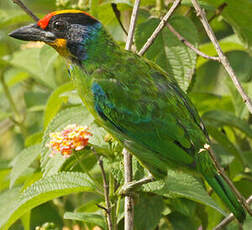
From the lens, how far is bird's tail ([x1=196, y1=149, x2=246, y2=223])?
2191mm

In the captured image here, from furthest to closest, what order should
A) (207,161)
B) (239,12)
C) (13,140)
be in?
(13,140) < (239,12) < (207,161)

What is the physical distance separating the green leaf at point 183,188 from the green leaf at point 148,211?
14cm

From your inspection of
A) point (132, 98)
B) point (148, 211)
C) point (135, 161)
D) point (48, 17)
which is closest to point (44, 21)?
point (48, 17)

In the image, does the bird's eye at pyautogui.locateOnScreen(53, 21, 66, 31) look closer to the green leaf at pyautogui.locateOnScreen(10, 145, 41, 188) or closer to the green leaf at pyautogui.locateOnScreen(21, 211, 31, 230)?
the green leaf at pyautogui.locateOnScreen(10, 145, 41, 188)

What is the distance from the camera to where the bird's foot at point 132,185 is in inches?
87.6

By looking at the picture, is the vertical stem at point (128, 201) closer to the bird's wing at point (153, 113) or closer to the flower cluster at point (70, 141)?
the bird's wing at point (153, 113)

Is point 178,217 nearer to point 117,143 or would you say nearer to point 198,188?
point 198,188

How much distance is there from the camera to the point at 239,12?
2.86 m

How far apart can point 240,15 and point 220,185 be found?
946mm

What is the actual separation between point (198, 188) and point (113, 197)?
365 millimetres

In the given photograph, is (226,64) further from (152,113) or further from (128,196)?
(128,196)

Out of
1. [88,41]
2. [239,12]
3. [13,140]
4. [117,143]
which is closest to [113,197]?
[117,143]

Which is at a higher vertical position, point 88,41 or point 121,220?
point 88,41

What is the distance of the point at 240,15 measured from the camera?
9.32 ft
